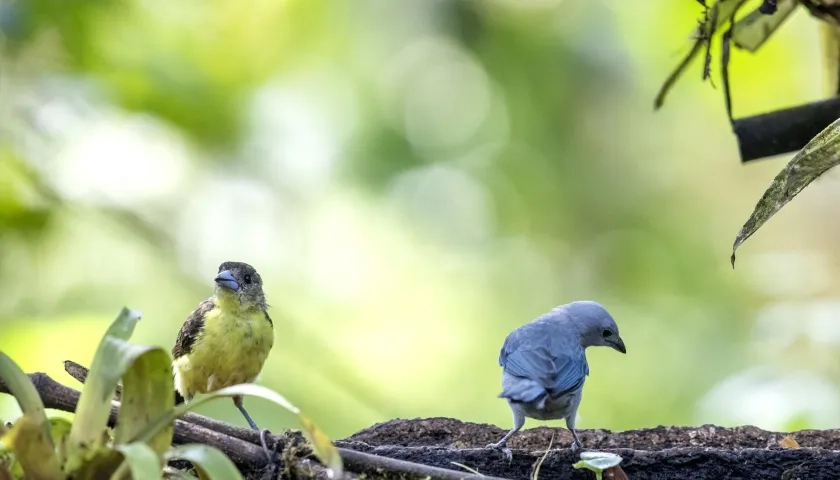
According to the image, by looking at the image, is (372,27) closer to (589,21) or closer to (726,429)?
(589,21)

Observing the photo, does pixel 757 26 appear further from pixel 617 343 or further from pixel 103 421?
pixel 103 421

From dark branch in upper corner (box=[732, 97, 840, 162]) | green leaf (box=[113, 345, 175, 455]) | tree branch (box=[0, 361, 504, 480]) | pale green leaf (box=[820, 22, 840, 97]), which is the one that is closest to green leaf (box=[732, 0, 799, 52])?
pale green leaf (box=[820, 22, 840, 97])

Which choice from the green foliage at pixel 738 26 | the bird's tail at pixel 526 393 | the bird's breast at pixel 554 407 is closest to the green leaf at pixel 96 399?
the bird's tail at pixel 526 393

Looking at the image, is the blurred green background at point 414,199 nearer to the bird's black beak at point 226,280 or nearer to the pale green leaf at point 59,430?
the bird's black beak at point 226,280

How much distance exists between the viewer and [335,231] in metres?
7.07

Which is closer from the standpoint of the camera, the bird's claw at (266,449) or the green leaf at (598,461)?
the green leaf at (598,461)

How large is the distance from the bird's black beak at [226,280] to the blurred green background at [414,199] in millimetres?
880

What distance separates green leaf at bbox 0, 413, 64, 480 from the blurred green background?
2536mm

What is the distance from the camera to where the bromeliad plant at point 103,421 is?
7.14ft

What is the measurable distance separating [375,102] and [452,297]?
1646 mm

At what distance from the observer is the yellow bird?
4375mm

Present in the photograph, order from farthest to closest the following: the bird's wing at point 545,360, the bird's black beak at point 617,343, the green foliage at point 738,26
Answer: the bird's black beak at point 617,343 → the green foliage at point 738,26 → the bird's wing at point 545,360

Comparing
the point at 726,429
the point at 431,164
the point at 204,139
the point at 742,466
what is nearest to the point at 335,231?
the point at 431,164

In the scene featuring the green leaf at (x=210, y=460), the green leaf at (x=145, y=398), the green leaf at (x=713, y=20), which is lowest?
the green leaf at (x=210, y=460)
